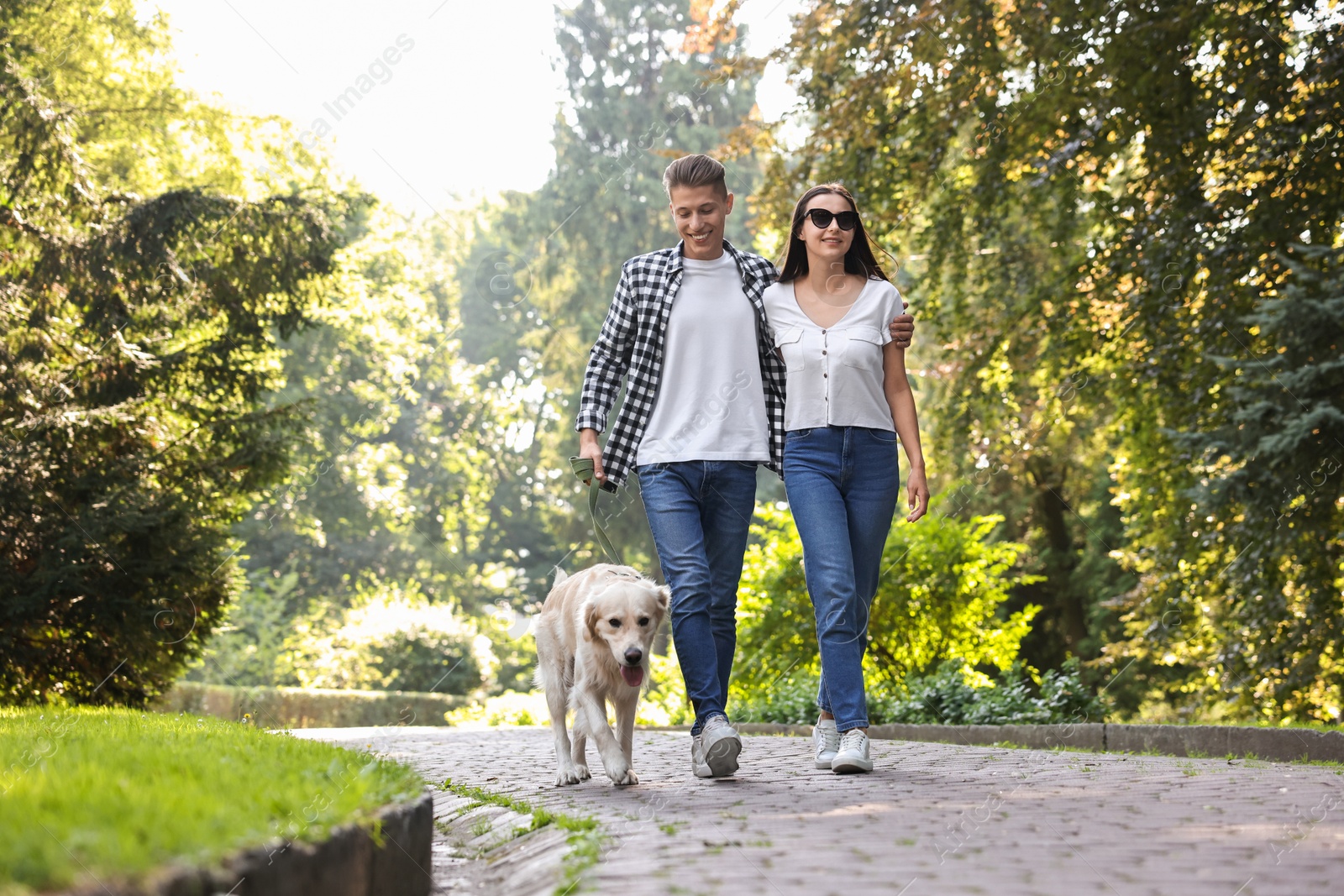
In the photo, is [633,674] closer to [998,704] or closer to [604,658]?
[604,658]

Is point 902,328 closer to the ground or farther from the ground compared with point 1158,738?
farther from the ground

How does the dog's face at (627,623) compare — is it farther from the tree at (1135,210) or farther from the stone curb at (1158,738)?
the tree at (1135,210)

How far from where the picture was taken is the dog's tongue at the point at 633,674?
5.02m

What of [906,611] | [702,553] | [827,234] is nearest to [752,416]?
[702,553]

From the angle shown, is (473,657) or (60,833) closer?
(60,833)

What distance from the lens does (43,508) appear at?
1155 cm

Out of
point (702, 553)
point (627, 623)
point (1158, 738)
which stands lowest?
point (1158, 738)

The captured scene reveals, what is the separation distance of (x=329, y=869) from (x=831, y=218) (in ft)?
12.4

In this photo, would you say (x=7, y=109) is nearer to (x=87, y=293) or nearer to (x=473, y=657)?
(x=87, y=293)

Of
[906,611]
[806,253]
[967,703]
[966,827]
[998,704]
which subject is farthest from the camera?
[906,611]

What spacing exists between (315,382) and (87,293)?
19.4 metres

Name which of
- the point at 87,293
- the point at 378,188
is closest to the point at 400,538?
the point at 378,188

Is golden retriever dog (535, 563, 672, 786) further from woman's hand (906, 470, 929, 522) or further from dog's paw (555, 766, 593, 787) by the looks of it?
woman's hand (906, 470, 929, 522)

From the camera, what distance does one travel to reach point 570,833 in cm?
375
